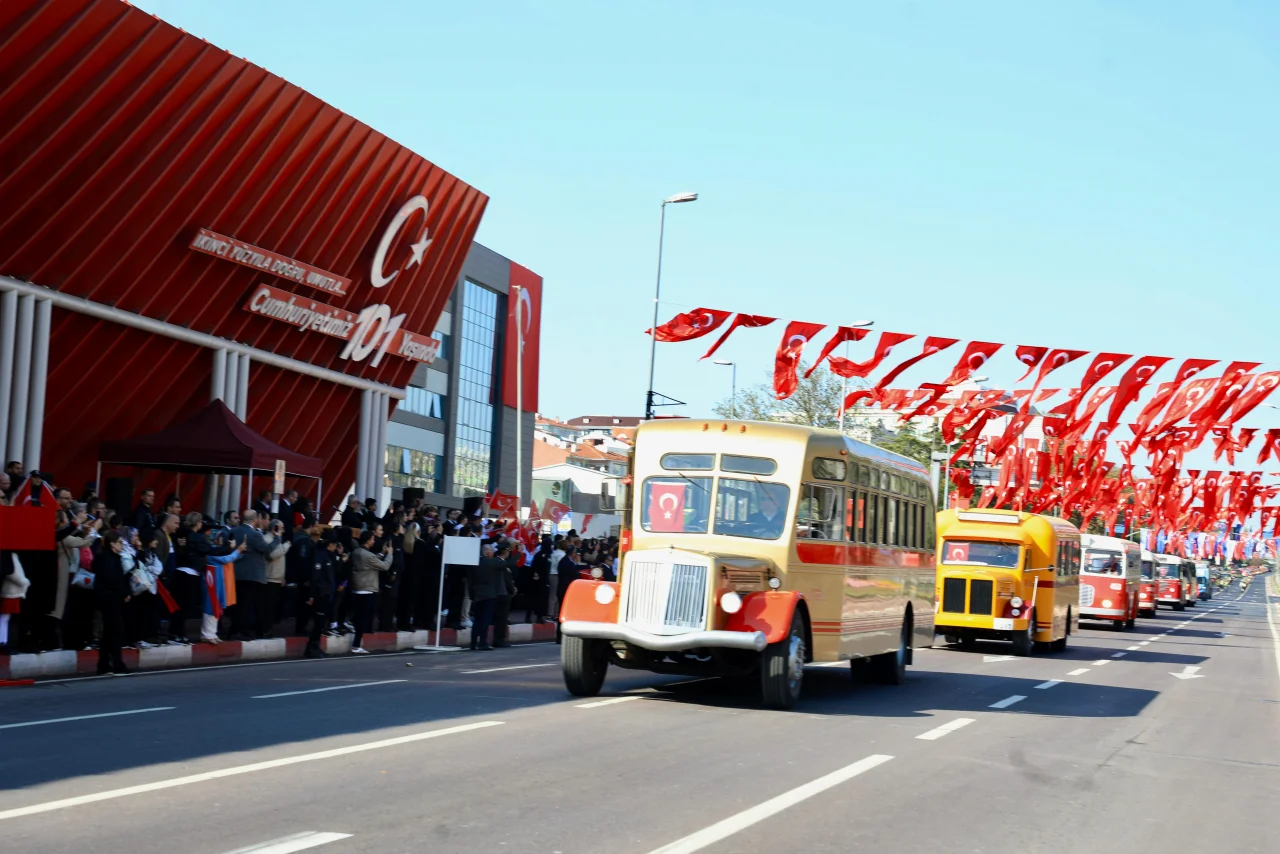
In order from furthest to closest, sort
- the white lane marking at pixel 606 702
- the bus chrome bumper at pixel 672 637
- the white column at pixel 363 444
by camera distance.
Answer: the white column at pixel 363 444
the white lane marking at pixel 606 702
the bus chrome bumper at pixel 672 637

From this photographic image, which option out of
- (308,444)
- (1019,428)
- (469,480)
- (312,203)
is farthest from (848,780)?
(469,480)

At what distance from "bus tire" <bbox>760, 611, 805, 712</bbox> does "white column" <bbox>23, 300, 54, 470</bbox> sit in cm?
1439

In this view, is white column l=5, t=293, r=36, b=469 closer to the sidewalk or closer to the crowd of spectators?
the crowd of spectators

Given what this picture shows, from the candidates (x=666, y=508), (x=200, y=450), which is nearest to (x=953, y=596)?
(x=200, y=450)

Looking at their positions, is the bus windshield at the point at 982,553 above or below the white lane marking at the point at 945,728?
above

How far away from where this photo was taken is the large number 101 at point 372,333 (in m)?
33.3

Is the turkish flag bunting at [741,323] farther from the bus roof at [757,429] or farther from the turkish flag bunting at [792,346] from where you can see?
the bus roof at [757,429]

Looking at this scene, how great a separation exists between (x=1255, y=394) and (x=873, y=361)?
693 centimetres

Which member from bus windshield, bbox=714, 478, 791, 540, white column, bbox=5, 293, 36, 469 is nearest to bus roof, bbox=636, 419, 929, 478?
bus windshield, bbox=714, 478, 791, 540

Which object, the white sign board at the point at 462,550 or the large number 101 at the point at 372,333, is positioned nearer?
the white sign board at the point at 462,550

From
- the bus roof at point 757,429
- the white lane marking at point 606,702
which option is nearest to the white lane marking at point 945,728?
the white lane marking at point 606,702

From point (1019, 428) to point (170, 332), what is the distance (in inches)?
829

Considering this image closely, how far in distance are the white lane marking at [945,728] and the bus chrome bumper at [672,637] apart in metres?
1.78

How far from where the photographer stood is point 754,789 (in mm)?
10023
